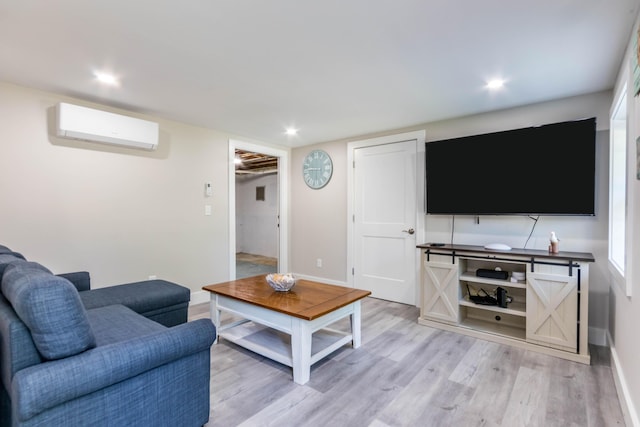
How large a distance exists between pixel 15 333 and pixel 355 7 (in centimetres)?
210

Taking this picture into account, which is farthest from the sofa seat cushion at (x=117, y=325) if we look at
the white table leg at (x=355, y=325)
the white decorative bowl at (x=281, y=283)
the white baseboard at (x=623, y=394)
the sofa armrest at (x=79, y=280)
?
the white baseboard at (x=623, y=394)

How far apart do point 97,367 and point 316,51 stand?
2080 mm

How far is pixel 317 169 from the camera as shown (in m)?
4.84

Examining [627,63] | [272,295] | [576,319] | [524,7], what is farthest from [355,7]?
[576,319]

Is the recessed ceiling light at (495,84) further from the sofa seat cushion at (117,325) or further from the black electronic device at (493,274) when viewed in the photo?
the sofa seat cushion at (117,325)

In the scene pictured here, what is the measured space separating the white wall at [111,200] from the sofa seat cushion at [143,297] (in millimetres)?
692

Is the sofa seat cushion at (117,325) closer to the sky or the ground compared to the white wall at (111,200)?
closer to the ground

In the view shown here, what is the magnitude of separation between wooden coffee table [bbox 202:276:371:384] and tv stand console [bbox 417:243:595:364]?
99cm

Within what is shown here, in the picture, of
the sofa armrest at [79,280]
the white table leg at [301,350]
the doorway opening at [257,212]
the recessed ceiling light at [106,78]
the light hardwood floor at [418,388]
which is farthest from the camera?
the doorway opening at [257,212]

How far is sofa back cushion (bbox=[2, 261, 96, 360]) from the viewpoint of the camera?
1203 mm

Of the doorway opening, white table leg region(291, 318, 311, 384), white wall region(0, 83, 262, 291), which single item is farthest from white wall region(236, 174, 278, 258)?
white table leg region(291, 318, 311, 384)

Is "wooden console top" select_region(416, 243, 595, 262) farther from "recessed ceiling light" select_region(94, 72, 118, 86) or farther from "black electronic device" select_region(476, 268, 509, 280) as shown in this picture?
"recessed ceiling light" select_region(94, 72, 118, 86)

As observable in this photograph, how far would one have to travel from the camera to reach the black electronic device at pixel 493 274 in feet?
9.41

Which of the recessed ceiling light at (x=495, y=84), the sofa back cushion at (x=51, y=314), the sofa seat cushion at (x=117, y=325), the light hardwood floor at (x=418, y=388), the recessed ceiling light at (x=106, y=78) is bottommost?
the light hardwood floor at (x=418, y=388)
